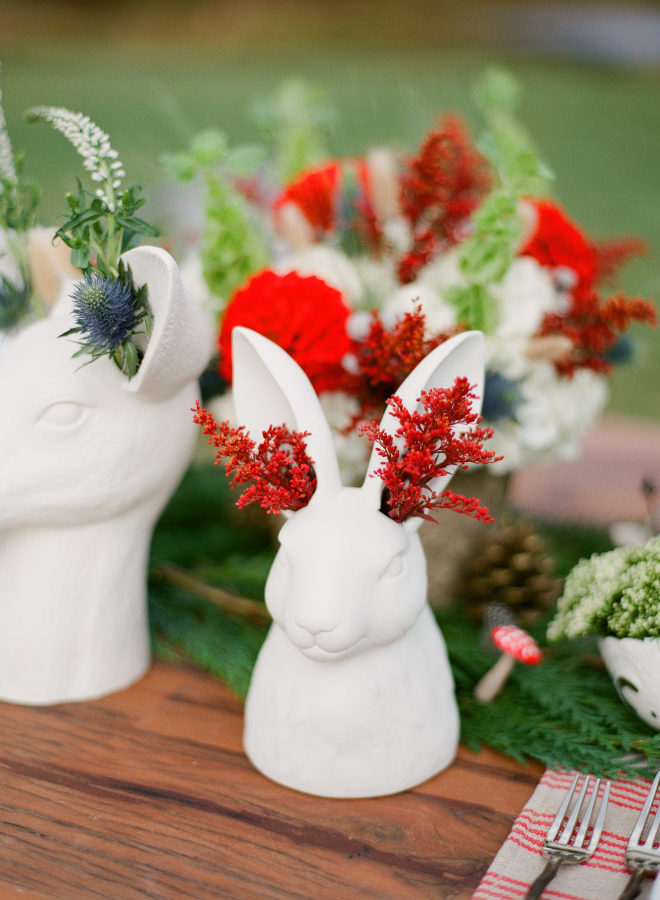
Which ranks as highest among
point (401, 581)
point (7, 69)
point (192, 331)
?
point (192, 331)

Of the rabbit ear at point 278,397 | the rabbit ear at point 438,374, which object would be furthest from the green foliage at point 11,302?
the rabbit ear at point 438,374

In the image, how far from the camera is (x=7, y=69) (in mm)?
4602

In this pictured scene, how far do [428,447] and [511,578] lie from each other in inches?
14.5

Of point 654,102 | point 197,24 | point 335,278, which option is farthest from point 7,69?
point 335,278

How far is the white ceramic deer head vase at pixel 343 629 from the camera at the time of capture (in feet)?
2.11

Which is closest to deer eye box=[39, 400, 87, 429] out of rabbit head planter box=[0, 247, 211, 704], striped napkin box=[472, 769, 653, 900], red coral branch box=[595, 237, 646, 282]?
rabbit head planter box=[0, 247, 211, 704]

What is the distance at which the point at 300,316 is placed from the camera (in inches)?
31.5

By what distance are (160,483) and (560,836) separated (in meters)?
0.42

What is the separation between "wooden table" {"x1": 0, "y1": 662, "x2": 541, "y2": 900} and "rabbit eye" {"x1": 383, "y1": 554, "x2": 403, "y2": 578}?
179 mm

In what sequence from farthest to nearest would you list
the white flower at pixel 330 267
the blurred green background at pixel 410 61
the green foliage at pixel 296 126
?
1. the blurred green background at pixel 410 61
2. the green foliage at pixel 296 126
3. the white flower at pixel 330 267

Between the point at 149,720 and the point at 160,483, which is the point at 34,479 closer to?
the point at 160,483

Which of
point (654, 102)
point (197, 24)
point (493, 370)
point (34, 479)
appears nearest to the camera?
point (34, 479)

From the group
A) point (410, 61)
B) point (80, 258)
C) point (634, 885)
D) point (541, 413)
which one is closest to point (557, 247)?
point (541, 413)

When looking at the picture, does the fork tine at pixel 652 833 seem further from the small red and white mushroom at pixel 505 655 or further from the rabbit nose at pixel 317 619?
the rabbit nose at pixel 317 619
